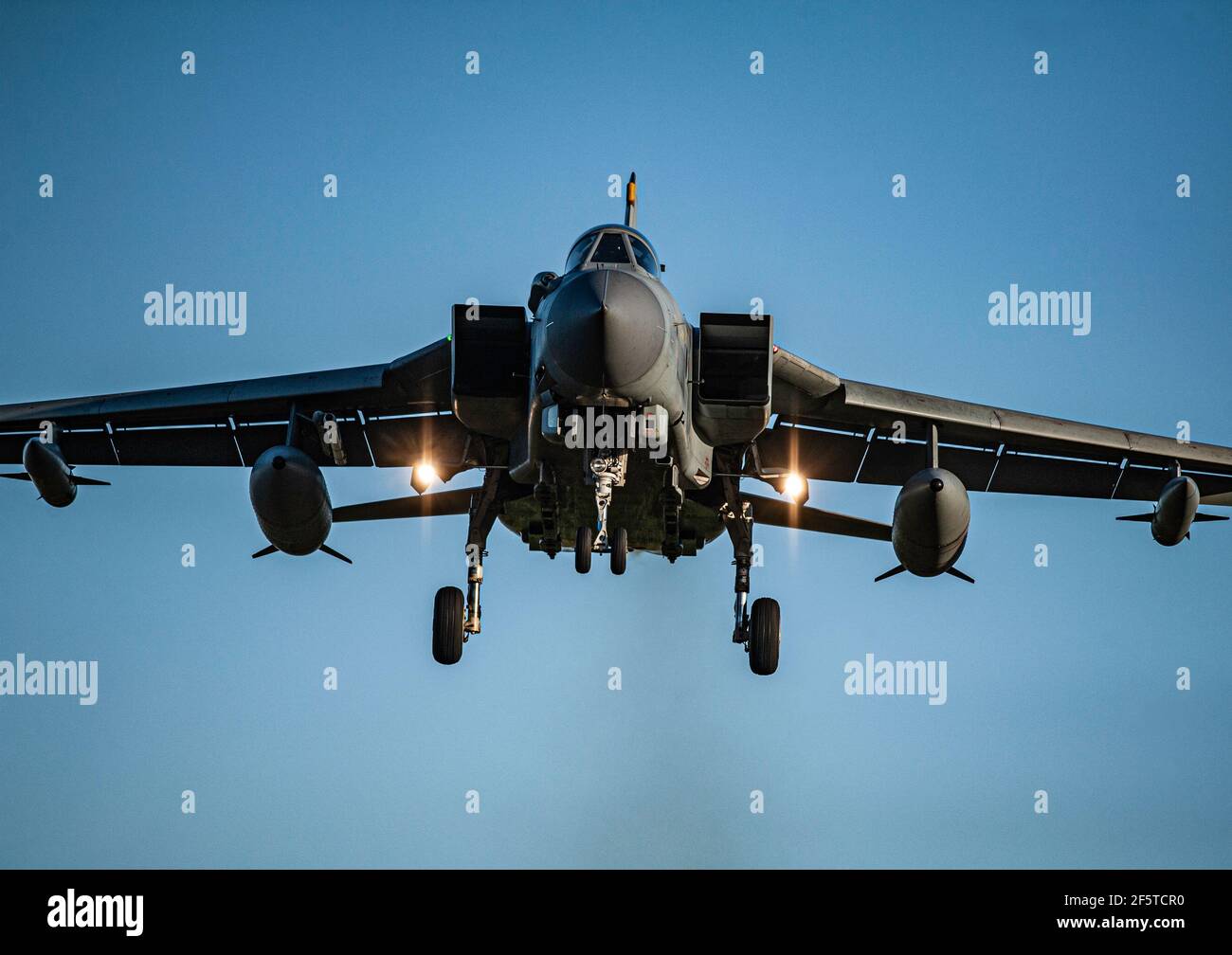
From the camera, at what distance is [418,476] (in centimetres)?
1590

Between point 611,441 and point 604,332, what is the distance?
1.24 metres

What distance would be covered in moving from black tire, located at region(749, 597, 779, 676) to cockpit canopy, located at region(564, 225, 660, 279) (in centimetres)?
439

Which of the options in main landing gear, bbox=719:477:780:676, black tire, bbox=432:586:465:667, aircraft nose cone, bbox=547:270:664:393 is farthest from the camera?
main landing gear, bbox=719:477:780:676

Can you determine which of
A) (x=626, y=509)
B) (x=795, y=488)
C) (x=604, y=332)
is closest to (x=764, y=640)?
(x=795, y=488)

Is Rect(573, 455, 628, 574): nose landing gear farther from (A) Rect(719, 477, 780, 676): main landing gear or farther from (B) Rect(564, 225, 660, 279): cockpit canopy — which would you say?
(A) Rect(719, 477, 780, 676): main landing gear

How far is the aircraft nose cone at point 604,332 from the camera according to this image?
38.6 ft

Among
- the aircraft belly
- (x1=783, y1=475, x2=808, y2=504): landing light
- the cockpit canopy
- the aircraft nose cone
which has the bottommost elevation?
the aircraft belly

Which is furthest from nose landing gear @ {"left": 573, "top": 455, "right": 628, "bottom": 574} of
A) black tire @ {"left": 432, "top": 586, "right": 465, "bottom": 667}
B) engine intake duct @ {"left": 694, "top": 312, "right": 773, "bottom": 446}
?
black tire @ {"left": 432, "top": 586, "right": 465, "bottom": 667}

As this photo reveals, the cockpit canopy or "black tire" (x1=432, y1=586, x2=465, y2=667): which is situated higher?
the cockpit canopy

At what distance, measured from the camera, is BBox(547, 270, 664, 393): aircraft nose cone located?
11773 millimetres

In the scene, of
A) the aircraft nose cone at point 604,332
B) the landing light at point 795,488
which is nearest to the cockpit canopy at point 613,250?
the aircraft nose cone at point 604,332
